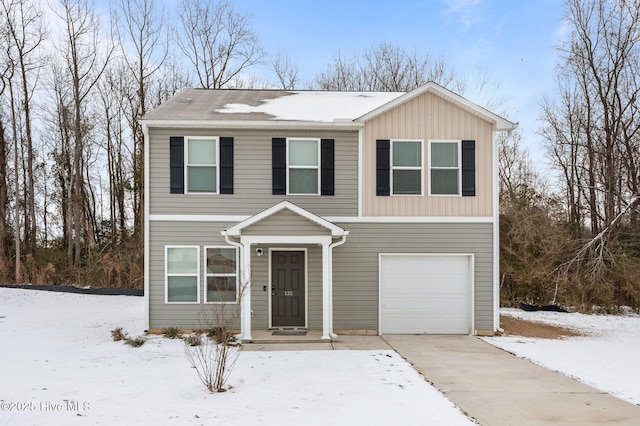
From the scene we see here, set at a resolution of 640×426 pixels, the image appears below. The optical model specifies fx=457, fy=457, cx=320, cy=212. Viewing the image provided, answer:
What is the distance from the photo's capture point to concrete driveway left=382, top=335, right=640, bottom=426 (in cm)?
566

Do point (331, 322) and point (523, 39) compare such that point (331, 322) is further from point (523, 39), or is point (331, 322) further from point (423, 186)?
point (523, 39)

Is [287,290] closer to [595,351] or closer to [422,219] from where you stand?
[422,219]

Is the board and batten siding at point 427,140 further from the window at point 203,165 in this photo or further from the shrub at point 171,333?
the shrub at point 171,333

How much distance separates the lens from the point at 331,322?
10.5m

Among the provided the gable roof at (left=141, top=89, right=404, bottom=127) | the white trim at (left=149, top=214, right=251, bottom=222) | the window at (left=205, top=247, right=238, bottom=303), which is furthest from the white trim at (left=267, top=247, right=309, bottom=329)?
the gable roof at (left=141, top=89, right=404, bottom=127)

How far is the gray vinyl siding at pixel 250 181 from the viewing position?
1082 cm

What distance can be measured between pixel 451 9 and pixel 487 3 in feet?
4.73

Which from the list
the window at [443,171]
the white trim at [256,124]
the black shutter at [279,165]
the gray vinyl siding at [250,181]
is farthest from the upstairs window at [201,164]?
the window at [443,171]

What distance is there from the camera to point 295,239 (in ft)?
33.2

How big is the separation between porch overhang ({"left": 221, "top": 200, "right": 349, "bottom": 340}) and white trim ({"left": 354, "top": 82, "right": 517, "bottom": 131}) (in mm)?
2646

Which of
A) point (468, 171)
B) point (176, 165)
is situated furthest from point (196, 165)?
point (468, 171)

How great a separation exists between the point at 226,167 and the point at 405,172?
4296 mm

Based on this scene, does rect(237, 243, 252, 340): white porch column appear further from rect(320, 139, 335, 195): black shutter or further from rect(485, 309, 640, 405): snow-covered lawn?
rect(485, 309, 640, 405): snow-covered lawn

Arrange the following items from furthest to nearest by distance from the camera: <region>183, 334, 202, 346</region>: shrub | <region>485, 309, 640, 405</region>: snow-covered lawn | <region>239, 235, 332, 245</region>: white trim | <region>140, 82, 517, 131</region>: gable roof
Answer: <region>140, 82, 517, 131</region>: gable roof < <region>239, 235, 332, 245</region>: white trim < <region>183, 334, 202, 346</region>: shrub < <region>485, 309, 640, 405</region>: snow-covered lawn
